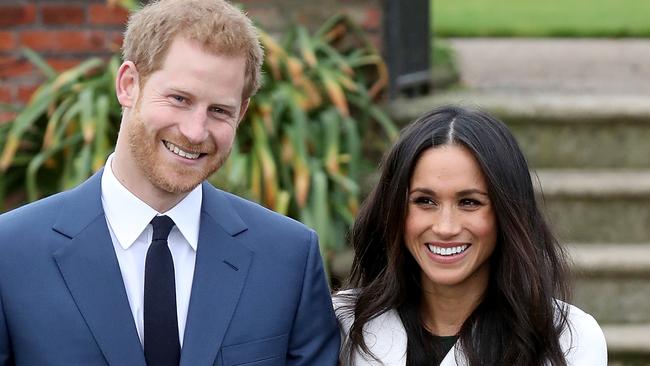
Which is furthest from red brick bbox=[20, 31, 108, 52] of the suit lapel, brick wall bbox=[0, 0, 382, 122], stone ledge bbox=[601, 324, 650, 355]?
the suit lapel

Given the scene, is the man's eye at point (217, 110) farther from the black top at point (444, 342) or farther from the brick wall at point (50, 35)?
the brick wall at point (50, 35)

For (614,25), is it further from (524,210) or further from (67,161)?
(524,210)

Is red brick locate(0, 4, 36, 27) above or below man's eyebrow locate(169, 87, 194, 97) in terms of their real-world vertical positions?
above

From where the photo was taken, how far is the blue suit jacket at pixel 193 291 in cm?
279

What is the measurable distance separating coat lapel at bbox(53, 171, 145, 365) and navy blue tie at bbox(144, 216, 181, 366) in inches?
1.4

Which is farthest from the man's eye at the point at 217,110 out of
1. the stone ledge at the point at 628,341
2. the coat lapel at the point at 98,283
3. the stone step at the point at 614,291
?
the stone step at the point at 614,291

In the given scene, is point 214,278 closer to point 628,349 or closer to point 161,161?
point 161,161

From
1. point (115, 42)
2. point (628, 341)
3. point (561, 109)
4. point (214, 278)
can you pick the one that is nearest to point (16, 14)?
point (115, 42)

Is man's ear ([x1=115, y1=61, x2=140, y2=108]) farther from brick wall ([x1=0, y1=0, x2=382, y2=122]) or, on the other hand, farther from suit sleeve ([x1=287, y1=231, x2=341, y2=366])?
brick wall ([x1=0, y1=0, x2=382, y2=122])

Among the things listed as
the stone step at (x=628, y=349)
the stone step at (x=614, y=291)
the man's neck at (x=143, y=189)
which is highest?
the man's neck at (x=143, y=189)

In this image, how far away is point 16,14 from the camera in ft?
20.3

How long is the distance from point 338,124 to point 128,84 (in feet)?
10.5

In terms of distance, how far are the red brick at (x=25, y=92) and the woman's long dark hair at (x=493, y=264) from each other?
130 inches

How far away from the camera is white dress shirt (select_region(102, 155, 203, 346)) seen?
9.43 feet
